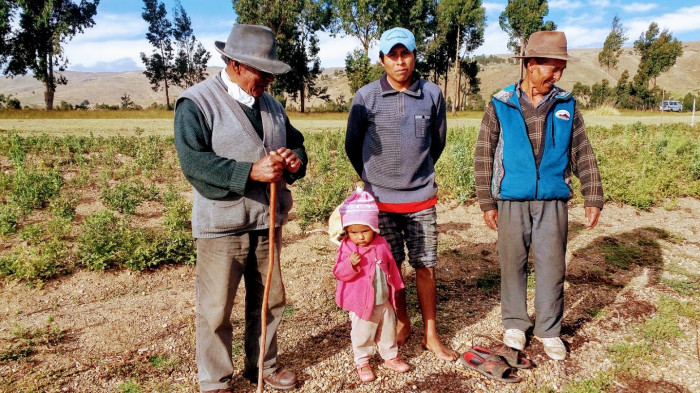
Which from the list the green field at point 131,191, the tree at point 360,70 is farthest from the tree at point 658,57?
the green field at point 131,191

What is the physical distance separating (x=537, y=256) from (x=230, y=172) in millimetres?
2115

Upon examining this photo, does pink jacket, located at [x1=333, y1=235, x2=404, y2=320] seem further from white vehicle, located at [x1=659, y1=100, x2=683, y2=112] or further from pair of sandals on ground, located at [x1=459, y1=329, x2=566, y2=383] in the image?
white vehicle, located at [x1=659, y1=100, x2=683, y2=112]

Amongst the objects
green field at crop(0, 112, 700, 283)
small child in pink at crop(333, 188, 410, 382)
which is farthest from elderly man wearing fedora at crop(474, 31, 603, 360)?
green field at crop(0, 112, 700, 283)

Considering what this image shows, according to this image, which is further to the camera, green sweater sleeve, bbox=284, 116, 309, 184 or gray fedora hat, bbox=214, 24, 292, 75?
green sweater sleeve, bbox=284, 116, 309, 184

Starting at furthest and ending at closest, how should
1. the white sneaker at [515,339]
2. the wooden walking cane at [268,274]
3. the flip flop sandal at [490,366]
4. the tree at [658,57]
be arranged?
the tree at [658,57] < the white sneaker at [515,339] < the flip flop sandal at [490,366] < the wooden walking cane at [268,274]

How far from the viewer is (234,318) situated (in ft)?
12.0

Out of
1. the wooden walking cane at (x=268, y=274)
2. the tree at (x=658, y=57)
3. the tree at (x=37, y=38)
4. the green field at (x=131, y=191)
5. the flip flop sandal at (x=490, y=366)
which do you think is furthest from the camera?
the tree at (x=658, y=57)

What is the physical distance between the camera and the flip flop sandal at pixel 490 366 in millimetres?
2834

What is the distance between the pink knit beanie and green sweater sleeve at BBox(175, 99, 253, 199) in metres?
0.68

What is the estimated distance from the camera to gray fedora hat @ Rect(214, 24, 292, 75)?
89.2 inches

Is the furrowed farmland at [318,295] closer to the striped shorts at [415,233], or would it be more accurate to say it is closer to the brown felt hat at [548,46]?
the striped shorts at [415,233]

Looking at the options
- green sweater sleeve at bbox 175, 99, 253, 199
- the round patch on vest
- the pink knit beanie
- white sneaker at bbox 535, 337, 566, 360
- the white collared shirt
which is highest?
the white collared shirt

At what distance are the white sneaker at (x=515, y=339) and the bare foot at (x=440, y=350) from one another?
1.24ft

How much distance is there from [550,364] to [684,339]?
3.69ft
